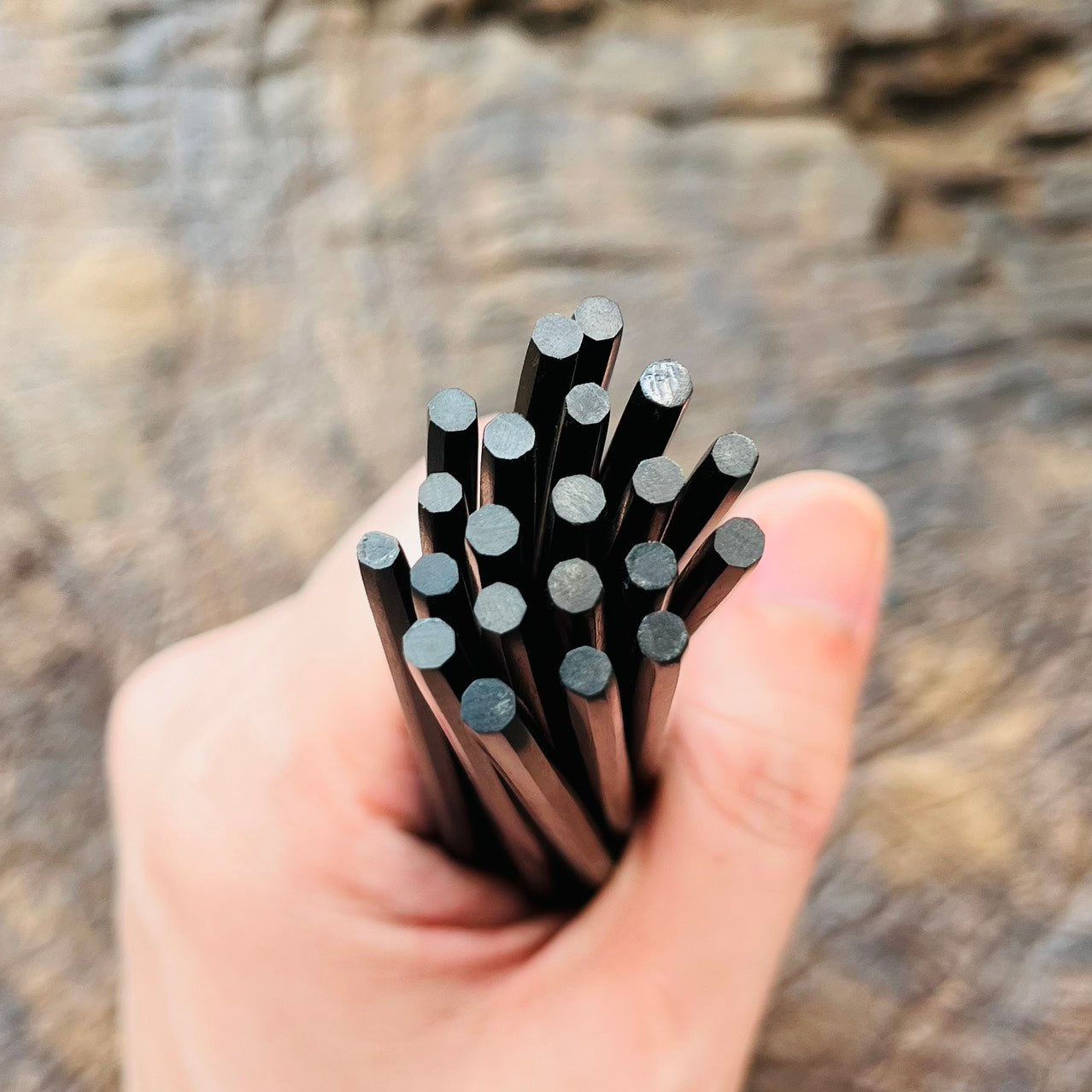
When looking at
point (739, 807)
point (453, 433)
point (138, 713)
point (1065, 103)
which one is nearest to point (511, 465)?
point (453, 433)

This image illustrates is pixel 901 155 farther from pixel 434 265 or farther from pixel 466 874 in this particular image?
pixel 466 874

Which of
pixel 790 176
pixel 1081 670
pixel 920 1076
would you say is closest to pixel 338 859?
pixel 920 1076

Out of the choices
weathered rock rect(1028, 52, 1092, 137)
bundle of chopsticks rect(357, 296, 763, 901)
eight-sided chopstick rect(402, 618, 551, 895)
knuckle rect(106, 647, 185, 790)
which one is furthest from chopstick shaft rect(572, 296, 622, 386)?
weathered rock rect(1028, 52, 1092, 137)

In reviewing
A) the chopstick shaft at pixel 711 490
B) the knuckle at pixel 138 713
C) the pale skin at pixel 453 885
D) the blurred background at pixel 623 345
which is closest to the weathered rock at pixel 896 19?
the blurred background at pixel 623 345

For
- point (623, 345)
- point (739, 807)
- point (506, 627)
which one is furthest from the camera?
point (623, 345)

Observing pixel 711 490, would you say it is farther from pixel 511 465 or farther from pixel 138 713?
pixel 138 713

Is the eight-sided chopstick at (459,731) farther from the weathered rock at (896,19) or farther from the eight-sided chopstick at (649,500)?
the weathered rock at (896,19)

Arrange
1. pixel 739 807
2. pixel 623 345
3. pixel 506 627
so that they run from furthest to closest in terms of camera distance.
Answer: pixel 623 345 → pixel 739 807 → pixel 506 627
